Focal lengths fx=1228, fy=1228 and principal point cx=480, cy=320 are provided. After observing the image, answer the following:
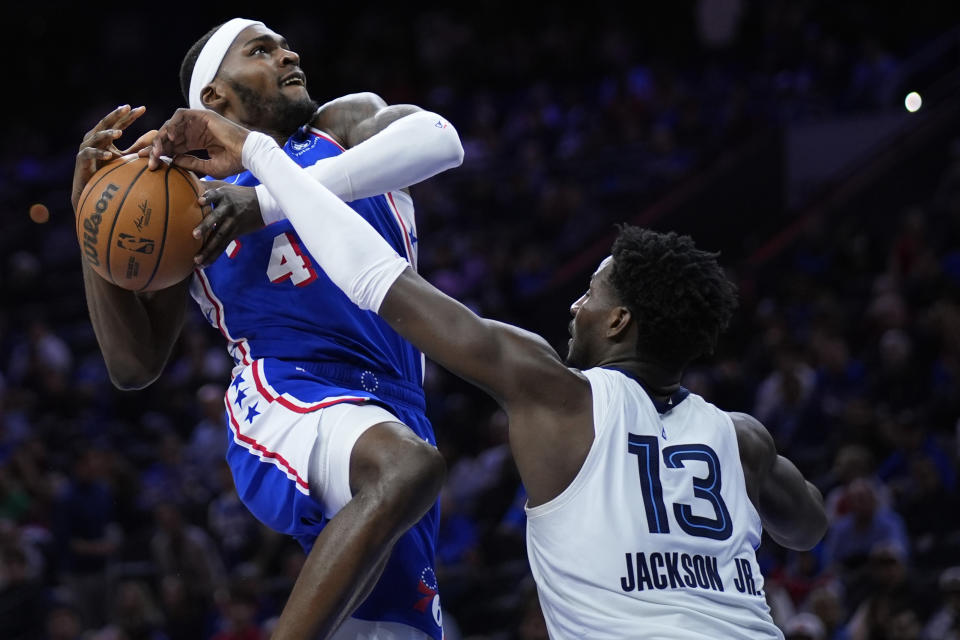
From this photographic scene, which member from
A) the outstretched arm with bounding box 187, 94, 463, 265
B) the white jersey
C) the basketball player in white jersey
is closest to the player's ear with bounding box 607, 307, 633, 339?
the basketball player in white jersey

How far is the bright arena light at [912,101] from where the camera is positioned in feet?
43.8

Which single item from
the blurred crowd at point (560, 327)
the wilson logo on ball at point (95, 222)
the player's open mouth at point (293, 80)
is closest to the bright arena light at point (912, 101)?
the blurred crowd at point (560, 327)

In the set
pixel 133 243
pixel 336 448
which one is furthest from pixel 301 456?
pixel 133 243

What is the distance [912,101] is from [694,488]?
37.9ft

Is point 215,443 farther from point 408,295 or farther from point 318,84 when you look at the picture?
point 318,84

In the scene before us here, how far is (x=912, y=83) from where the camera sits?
13.6 m

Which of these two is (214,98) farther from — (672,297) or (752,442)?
(752,442)

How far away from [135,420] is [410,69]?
27.4 ft

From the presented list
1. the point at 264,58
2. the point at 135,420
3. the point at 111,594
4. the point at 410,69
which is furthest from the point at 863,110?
the point at 264,58

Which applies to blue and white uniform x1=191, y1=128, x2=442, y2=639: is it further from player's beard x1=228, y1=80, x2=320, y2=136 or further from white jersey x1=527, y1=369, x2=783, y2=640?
white jersey x1=527, y1=369, x2=783, y2=640

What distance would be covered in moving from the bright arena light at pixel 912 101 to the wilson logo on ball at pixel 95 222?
11.6 m

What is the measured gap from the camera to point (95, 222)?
3324mm

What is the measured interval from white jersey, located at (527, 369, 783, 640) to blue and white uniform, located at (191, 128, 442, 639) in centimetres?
53

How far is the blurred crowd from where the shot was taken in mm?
7371
